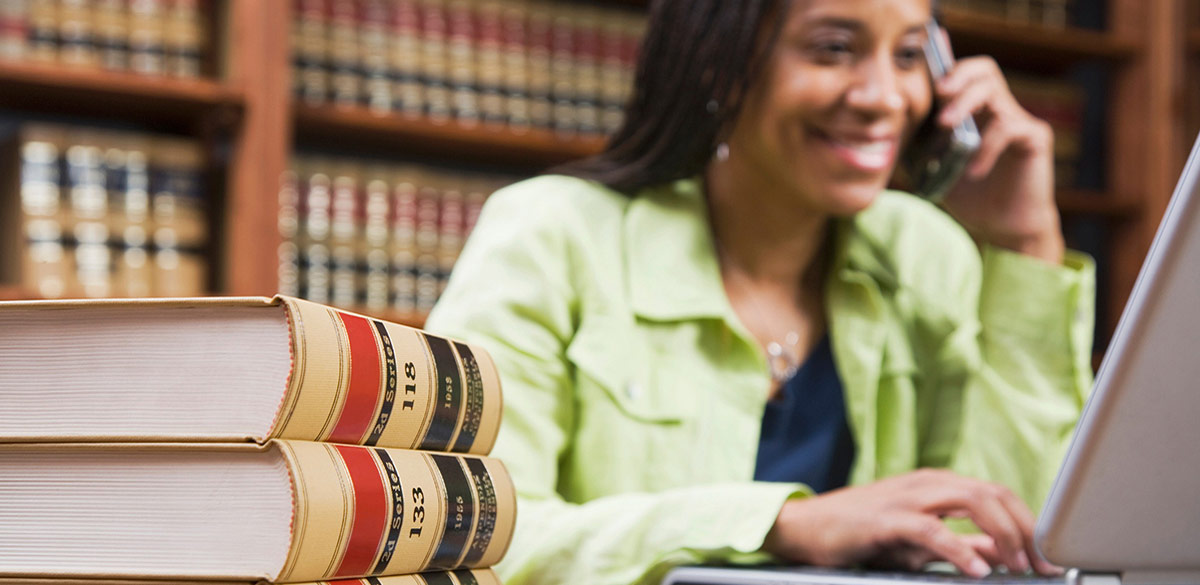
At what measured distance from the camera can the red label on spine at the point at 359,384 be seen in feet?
1.85

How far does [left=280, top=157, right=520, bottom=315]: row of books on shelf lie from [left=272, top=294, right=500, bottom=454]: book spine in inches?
69.7

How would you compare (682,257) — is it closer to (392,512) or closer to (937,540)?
(937,540)

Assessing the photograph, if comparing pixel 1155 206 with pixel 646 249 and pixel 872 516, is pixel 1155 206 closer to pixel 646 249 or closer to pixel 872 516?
pixel 646 249

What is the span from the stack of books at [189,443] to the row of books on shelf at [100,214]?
1.73 metres

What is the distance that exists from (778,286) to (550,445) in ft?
1.24

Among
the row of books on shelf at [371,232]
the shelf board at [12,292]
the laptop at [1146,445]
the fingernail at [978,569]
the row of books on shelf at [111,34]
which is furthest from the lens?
the row of books on shelf at [371,232]

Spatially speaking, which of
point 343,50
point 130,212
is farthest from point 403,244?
point 130,212

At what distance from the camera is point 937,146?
4.32 ft

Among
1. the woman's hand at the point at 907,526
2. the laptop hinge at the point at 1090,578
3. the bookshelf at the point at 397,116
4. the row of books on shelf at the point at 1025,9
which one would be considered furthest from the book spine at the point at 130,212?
the laptop hinge at the point at 1090,578

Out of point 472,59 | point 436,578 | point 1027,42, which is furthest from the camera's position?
point 1027,42

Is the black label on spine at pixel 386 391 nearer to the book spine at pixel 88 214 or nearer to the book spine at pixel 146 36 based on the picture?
the book spine at pixel 88 214

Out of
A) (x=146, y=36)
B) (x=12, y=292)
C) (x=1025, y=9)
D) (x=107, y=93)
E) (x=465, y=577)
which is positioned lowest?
(x=12, y=292)

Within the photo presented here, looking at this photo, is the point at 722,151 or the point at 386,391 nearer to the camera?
the point at 386,391

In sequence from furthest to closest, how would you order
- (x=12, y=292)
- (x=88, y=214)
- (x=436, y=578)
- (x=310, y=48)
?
(x=310, y=48)
(x=88, y=214)
(x=12, y=292)
(x=436, y=578)
